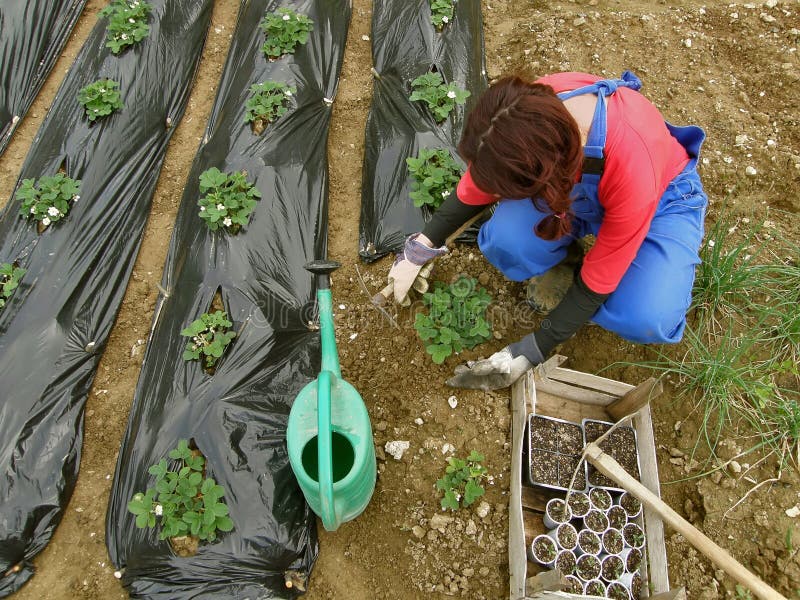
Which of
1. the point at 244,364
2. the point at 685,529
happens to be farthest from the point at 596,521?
the point at 244,364

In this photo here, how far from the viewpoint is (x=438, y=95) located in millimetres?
2699

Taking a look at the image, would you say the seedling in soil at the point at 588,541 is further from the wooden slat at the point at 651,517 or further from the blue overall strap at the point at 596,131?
the blue overall strap at the point at 596,131

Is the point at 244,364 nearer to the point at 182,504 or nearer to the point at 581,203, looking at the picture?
the point at 182,504

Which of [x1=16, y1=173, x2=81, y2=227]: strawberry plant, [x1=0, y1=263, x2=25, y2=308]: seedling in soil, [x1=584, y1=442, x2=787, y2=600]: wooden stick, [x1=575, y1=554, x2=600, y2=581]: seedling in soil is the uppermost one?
[x1=16, y1=173, x2=81, y2=227]: strawberry plant

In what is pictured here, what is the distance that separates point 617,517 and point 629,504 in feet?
0.26

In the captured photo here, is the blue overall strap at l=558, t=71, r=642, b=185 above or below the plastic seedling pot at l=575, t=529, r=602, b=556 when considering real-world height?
above

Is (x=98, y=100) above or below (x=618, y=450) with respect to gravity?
above

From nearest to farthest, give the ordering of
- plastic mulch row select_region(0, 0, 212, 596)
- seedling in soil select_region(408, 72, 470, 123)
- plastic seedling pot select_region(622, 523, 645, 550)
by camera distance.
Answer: plastic seedling pot select_region(622, 523, 645, 550) < plastic mulch row select_region(0, 0, 212, 596) < seedling in soil select_region(408, 72, 470, 123)

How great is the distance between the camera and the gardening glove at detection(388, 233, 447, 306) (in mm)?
2100

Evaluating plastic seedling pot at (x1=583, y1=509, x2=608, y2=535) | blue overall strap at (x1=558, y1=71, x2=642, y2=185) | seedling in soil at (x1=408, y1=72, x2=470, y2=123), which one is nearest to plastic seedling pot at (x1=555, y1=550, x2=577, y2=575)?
plastic seedling pot at (x1=583, y1=509, x2=608, y2=535)

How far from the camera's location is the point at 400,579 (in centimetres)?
194

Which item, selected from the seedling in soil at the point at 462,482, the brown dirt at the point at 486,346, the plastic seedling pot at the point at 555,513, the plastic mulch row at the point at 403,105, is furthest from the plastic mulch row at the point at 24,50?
the plastic seedling pot at the point at 555,513

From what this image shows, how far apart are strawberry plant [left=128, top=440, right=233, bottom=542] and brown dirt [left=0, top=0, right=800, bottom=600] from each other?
43 centimetres

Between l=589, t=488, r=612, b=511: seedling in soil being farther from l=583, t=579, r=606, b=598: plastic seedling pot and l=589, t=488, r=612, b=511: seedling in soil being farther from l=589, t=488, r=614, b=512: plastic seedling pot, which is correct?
l=583, t=579, r=606, b=598: plastic seedling pot
